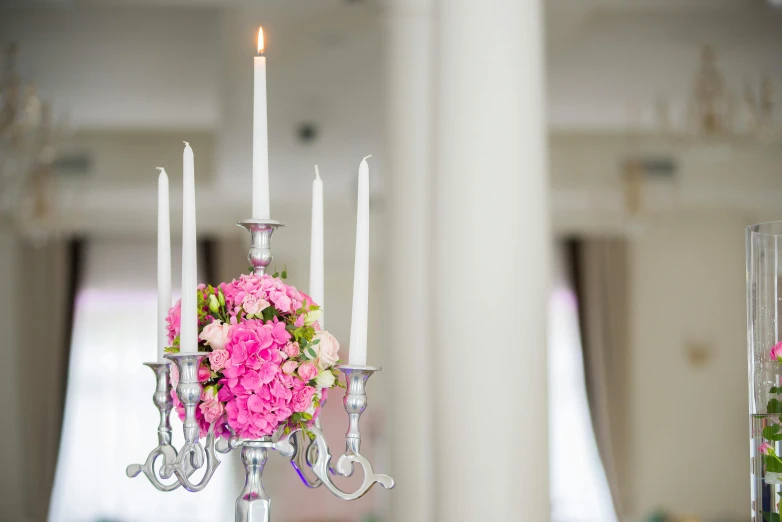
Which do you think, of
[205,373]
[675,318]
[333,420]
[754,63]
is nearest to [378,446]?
[333,420]

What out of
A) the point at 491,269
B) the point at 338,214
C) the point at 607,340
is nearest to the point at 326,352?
the point at 491,269

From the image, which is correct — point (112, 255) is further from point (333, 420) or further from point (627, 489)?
point (627, 489)

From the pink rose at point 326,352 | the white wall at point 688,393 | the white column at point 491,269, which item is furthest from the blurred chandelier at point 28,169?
the pink rose at point 326,352

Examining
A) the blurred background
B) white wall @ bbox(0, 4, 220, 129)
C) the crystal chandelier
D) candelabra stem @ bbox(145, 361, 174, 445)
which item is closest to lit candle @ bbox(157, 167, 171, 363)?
candelabra stem @ bbox(145, 361, 174, 445)

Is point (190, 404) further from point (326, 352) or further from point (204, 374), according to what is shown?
point (326, 352)

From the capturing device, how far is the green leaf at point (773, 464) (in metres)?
1.08

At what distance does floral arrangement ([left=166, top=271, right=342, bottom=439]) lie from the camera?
0.97 metres

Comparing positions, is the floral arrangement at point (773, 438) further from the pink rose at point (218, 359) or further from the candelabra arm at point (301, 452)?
the pink rose at point (218, 359)

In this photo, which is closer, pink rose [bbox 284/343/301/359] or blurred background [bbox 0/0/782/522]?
pink rose [bbox 284/343/301/359]

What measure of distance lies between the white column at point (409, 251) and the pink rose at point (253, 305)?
4.67 ft

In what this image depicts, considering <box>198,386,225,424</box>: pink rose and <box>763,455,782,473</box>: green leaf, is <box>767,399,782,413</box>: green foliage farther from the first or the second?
<box>198,386,225,424</box>: pink rose

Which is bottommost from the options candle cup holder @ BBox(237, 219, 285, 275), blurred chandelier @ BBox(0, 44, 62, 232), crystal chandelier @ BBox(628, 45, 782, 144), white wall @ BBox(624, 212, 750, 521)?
white wall @ BBox(624, 212, 750, 521)

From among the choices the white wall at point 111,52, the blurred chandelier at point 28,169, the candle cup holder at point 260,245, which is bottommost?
the candle cup holder at point 260,245

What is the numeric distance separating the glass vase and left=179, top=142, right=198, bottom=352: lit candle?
767 mm
